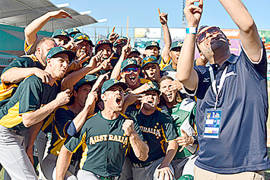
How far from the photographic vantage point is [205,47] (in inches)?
83.4

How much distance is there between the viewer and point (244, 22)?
1679 mm

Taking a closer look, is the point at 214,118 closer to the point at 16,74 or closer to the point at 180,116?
the point at 180,116

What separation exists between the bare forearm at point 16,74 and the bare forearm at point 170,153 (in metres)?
1.79

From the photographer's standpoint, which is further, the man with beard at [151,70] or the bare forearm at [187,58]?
Result: the man with beard at [151,70]

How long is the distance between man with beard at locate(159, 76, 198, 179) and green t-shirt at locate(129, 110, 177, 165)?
0.50 feet

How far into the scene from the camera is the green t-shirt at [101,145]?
2994mm

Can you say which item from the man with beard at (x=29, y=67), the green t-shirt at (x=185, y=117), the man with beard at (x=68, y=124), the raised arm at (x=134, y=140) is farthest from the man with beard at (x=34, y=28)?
the green t-shirt at (x=185, y=117)

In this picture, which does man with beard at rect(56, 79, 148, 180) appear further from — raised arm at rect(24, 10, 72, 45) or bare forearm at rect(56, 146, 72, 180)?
raised arm at rect(24, 10, 72, 45)

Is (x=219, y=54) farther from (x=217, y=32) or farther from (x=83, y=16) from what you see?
(x=83, y=16)

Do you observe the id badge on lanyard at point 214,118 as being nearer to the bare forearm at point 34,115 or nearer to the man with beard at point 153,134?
the man with beard at point 153,134

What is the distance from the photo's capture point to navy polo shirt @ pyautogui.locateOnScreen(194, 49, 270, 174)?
1.86 m

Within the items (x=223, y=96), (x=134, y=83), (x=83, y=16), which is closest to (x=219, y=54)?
(x=223, y=96)

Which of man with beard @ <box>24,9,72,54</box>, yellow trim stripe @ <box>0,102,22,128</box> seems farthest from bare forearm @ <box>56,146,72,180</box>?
man with beard @ <box>24,9,72,54</box>

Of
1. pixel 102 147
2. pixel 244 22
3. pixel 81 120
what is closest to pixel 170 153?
pixel 102 147
